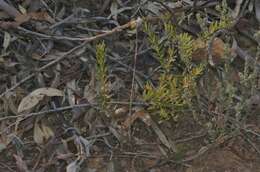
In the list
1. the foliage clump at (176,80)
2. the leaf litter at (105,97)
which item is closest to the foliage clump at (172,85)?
the foliage clump at (176,80)

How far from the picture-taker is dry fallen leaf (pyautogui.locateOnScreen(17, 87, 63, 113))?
94.8 inches

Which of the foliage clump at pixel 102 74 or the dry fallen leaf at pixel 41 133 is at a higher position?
the foliage clump at pixel 102 74

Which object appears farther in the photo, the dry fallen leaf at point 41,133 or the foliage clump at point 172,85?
the dry fallen leaf at point 41,133

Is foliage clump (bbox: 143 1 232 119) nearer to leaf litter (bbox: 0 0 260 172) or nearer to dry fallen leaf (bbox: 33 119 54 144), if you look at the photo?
leaf litter (bbox: 0 0 260 172)

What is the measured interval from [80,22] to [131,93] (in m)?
0.46

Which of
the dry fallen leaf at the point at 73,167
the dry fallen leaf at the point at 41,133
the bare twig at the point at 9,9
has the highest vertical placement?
the bare twig at the point at 9,9

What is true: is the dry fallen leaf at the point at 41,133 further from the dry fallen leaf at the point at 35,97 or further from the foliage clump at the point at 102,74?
the foliage clump at the point at 102,74

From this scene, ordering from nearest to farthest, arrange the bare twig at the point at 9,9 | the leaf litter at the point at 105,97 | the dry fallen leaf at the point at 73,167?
the dry fallen leaf at the point at 73,167, the leaf litter at the point at 105,97, the bare twig at the point at 9,9

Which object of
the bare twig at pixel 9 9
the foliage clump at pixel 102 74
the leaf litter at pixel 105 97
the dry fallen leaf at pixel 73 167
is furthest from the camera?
the bare twig at pixel 9 9

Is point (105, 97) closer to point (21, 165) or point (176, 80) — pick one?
point (176, 80)

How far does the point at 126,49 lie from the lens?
2.64 meters

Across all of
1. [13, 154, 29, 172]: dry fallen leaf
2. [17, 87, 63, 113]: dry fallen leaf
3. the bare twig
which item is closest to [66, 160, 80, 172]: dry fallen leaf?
[13, 154, 29, 172]: dry fallen leaf

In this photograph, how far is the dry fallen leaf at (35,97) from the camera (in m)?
2.41

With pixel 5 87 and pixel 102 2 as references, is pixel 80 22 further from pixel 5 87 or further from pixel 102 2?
pixel 5 87
